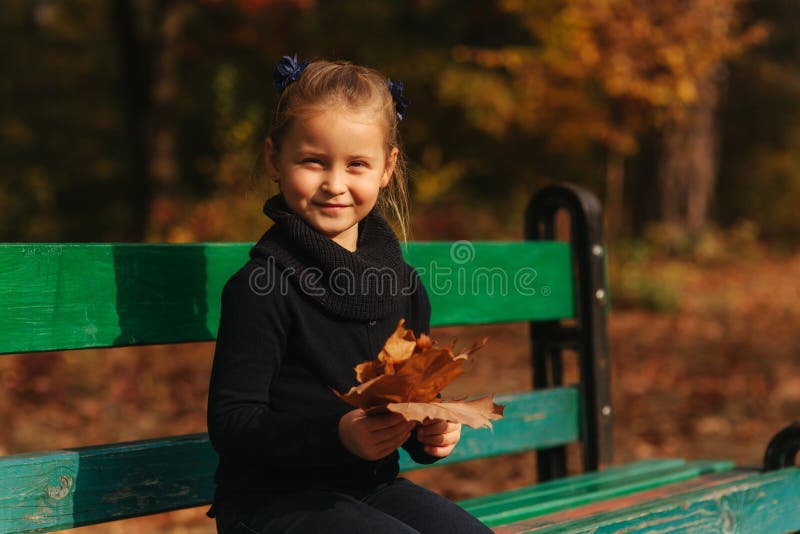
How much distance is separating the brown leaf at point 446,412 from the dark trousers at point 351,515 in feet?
1.02

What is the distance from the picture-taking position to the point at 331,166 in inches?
84.7

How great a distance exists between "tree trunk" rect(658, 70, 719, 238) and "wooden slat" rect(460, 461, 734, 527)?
11.2 metres

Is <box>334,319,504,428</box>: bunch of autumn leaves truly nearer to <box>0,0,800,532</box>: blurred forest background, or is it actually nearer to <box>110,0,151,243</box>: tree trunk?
<box>0,0,800,532</box>: blurred forest background

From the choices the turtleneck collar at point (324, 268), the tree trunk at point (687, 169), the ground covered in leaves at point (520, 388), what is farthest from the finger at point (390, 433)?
the tree trunk at point (687, 169)

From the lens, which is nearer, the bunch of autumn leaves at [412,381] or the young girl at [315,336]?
the bunch of autumn leaves at [412,381]

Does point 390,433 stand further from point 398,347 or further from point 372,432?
point 398,347

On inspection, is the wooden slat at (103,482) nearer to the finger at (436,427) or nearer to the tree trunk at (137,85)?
the finger at (436,427)

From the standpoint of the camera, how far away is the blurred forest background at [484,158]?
703 cm

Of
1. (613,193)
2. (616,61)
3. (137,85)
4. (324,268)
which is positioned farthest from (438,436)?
(613,193)

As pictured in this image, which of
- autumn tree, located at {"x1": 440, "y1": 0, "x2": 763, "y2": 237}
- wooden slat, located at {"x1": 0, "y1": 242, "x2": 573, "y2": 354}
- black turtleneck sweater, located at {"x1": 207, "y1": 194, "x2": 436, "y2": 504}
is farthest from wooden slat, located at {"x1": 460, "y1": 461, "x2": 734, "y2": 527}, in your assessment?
autumn tree, located at {"x1": 440, "y1": 0, "x2": 763, "y2": 237}

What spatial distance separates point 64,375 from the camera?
23.9 ft

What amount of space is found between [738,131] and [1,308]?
71.0 ft

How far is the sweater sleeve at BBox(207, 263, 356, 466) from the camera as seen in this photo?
76.6 inches

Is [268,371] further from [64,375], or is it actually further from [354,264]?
[64,375]
